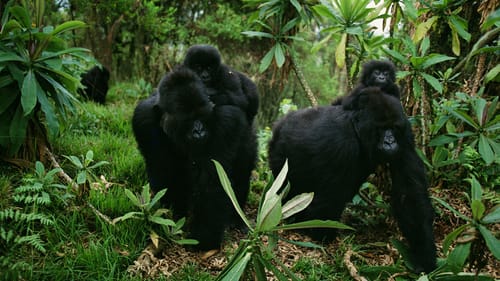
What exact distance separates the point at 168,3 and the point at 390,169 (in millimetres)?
5849

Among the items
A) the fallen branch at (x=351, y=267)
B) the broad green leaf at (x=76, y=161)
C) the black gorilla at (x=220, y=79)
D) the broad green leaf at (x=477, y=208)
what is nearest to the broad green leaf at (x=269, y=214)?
the broad green leaf at (x=477, y=208)

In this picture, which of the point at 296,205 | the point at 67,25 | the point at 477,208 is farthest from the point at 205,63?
the point at 477,208

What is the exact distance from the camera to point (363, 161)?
3.65m

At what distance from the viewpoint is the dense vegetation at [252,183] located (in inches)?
106

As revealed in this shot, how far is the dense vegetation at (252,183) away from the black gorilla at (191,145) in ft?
0.60

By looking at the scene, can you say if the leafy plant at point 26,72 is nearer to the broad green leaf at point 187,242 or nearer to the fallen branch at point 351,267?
the broad green leaf at point 187,242

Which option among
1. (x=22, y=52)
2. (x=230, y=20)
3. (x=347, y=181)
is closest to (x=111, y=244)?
(x=22, y=52)

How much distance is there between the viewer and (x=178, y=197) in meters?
3.74

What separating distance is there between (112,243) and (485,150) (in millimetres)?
2786

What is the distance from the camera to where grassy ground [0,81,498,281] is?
271 centimetres

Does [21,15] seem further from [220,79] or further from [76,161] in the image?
[220,79]

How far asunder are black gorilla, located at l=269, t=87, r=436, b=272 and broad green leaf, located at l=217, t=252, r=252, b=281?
144cm

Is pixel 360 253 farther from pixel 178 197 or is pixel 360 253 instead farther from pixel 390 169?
pixel 178 197

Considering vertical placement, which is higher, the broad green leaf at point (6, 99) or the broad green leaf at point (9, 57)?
the broad green leaf at point (9, 57)
